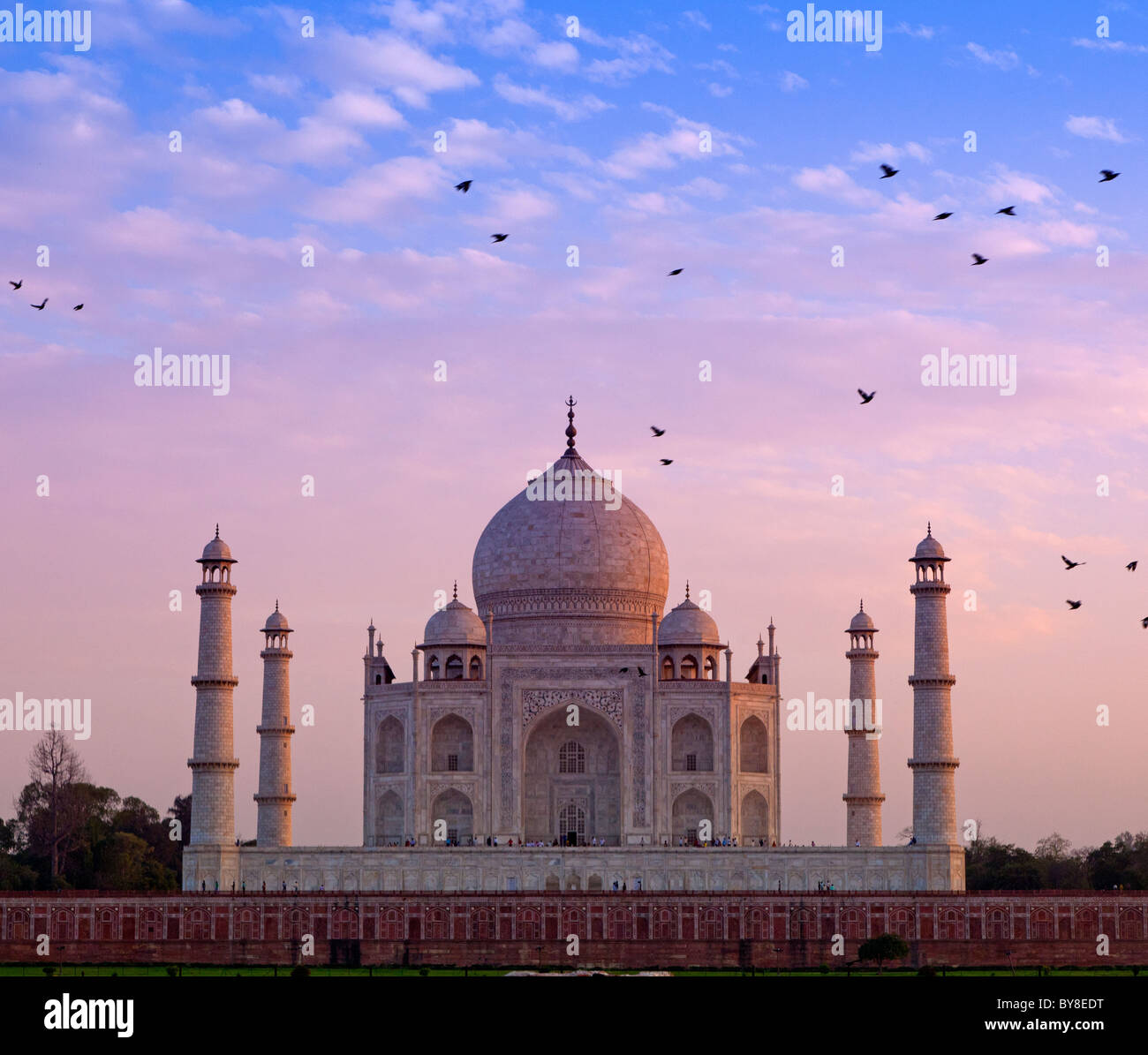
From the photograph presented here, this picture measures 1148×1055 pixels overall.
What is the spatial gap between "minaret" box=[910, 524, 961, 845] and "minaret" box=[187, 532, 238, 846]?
17.2m

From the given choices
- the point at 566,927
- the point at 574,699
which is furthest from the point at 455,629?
the point at 566,927

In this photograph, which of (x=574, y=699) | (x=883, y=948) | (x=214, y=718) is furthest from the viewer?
(x=574, y=699)

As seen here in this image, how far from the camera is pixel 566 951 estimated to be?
53156mm

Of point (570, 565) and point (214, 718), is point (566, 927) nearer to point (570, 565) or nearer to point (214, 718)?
point (214, 718)

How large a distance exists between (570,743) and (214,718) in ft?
34.3

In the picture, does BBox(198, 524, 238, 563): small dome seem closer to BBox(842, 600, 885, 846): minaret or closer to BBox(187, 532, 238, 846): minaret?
BBox(187, 532, 238, 846): minaret

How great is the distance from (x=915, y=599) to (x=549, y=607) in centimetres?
1177

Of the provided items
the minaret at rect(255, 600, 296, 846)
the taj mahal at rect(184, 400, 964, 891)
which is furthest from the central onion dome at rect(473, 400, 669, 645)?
the minaret at rect(255, 600, 296, 846)

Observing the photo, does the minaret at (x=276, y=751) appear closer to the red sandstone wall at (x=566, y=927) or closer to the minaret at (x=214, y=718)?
the minaret at (x=214, y=718)

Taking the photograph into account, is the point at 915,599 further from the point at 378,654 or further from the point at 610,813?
the point at 378,654

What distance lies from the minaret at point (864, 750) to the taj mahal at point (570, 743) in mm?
56

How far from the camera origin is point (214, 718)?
5838 centimetres

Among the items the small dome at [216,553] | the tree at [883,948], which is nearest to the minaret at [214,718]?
the small dome at [216,553]
